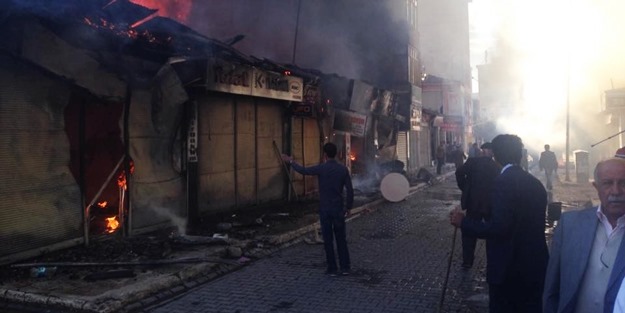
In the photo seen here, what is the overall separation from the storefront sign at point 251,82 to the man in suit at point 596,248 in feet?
26.2

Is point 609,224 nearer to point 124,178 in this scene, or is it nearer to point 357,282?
point 357,282

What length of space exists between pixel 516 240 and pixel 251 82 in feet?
27.8

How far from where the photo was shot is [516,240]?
3.65 meters

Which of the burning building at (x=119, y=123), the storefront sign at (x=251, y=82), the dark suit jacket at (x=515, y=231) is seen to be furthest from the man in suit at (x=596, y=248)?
the storefront sign at (x=251, y=82)

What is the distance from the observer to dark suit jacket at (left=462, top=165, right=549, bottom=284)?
3.60 meters

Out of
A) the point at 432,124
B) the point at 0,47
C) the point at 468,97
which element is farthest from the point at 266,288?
the point at 468,97

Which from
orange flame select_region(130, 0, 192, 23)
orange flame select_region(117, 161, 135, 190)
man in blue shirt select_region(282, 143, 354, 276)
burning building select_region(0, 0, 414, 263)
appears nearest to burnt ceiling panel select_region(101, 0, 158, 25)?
burning building select_region(0, 0, 414, 263)

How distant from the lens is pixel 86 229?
7.62 meters

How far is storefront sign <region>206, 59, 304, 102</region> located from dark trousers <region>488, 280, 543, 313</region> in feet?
23.9

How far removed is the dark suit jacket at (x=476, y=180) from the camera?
6.61 m

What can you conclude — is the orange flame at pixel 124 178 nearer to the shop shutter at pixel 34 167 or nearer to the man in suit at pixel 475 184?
the shop shutter at pixel 34 167

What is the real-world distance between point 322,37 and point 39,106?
17.2 meters

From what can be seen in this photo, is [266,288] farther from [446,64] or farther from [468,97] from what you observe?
[446,64]

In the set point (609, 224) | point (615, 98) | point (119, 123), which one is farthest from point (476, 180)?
point (615, 98)
